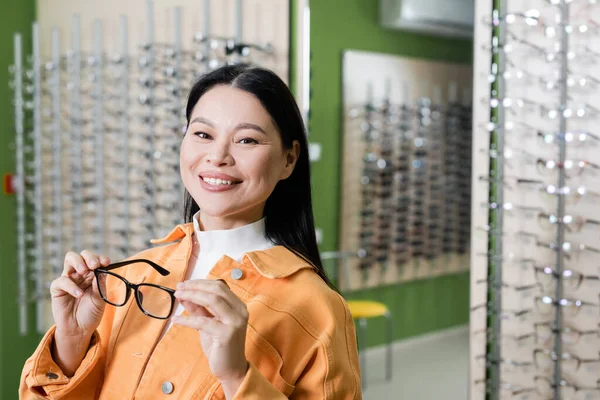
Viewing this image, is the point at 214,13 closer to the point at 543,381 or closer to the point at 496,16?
the point at 496,16

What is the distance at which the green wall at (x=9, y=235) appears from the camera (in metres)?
3.96

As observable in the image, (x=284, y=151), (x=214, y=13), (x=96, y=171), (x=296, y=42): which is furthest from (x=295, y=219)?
(x=96, y=171)

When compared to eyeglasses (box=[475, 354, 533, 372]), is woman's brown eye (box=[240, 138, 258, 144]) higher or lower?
higher

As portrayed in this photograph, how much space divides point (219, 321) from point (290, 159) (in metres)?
0.42

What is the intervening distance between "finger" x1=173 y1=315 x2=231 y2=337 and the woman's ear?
1.27 feet

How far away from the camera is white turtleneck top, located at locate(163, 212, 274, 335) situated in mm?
1292

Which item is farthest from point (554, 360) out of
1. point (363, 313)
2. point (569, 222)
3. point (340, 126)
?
point (340, 126)

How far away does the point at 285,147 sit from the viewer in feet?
4.27

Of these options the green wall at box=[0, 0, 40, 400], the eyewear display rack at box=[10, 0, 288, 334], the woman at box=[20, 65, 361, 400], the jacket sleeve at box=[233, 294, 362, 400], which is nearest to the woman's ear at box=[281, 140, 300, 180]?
the woman at box=[20, 65, 361, 400]

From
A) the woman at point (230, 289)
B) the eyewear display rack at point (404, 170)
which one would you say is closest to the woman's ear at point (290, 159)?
the woman at point (230, 289)

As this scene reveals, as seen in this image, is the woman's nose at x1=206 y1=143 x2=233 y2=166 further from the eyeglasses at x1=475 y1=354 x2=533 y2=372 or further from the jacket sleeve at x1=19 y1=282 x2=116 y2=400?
the eyeglasses at x1=475 y1=354 x2=533 y2=372

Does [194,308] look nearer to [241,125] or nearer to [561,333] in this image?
[241,125]

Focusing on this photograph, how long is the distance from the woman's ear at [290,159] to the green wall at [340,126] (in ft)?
6.27

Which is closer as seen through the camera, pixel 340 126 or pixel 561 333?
pixel 561 333
